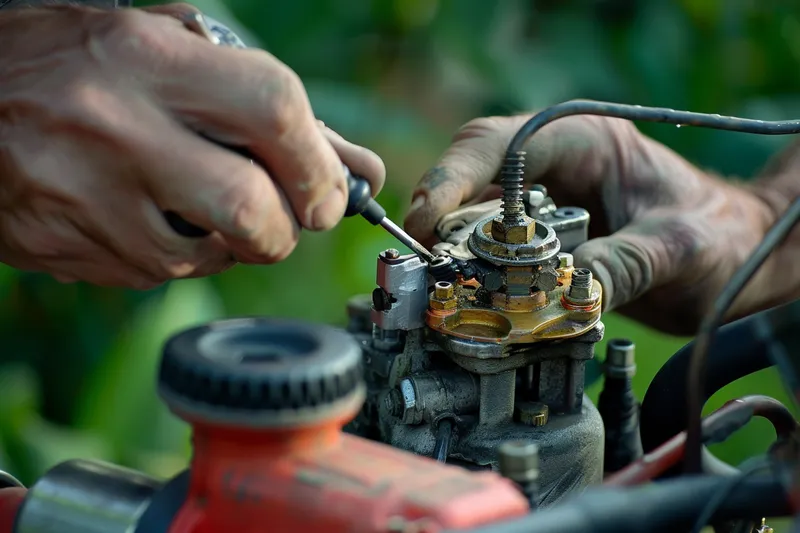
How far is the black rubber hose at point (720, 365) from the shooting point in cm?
83

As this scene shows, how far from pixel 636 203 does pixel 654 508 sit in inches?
42.4

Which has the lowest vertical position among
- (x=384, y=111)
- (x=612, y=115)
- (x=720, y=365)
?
(x=384, y=111)

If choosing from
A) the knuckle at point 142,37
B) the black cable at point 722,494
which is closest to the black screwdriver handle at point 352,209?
the knuckle at point 142,37

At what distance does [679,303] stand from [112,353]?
1377 millimetres

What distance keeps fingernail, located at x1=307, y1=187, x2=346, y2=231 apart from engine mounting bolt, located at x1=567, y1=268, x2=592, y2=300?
0.25 meters

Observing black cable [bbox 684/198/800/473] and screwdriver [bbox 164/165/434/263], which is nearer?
black cable [bbox 684/198/800/473]

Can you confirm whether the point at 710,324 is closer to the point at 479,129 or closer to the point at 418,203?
the point at 418,203

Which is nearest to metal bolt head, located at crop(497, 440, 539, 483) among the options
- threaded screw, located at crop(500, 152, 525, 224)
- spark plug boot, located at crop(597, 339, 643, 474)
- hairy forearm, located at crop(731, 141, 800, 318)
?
threaded screw, located at crop(500, 152, 525, 224)

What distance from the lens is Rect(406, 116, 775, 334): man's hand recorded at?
143cm

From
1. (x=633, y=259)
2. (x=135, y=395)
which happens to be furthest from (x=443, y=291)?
(x=135, y=395)

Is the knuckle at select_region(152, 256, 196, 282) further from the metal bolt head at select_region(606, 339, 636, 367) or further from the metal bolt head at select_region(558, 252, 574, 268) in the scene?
the metal bolt head at select_region(606, 339, 636, 367)

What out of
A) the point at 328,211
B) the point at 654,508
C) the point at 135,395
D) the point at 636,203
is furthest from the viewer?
the point at 135,395

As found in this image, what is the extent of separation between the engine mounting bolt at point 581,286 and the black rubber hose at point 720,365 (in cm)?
14

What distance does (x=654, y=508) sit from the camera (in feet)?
2.22
